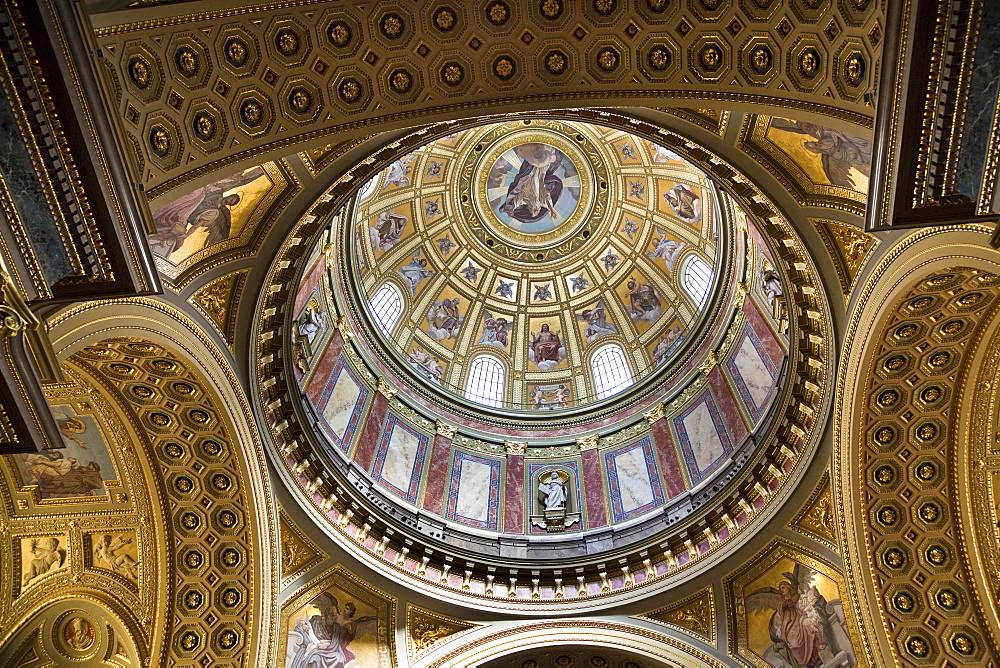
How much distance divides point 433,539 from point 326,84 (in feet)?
45.0

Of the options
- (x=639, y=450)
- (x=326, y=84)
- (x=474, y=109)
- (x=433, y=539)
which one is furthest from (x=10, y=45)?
(x=639, y=450)

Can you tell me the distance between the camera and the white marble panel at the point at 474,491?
22047mm

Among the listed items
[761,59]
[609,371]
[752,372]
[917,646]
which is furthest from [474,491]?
[761,59]

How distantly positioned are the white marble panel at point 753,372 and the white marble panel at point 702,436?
1.78m

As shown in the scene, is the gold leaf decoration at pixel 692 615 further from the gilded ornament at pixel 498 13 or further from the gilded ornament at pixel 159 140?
the gilded ornament at pixel 159 140

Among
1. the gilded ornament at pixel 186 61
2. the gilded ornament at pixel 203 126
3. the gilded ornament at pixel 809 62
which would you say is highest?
the gilded ornament at pixel 186 61

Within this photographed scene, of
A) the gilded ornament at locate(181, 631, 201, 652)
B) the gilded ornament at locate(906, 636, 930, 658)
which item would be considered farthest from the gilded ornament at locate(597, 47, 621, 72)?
the gilded ornament at locate(181, 631, 201, 652)

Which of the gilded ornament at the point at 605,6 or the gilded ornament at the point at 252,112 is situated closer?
the gilded ornament at the point at 605,6

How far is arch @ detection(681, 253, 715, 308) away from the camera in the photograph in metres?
24.6

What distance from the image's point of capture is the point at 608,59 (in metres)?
10.1

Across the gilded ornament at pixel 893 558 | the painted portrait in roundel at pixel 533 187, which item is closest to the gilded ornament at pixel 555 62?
the gilded ornament at pixel 893 558

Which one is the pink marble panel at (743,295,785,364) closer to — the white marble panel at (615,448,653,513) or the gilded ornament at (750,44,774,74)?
the white marble panel at (615,448,653,513)

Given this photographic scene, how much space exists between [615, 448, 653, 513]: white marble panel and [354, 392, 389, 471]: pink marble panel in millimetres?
8178

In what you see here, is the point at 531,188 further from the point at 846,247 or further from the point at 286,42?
the point at 286,42
